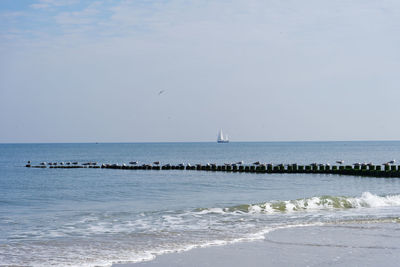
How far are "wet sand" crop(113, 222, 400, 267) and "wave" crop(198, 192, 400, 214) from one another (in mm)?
6517

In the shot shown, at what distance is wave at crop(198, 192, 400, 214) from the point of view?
78.3ft

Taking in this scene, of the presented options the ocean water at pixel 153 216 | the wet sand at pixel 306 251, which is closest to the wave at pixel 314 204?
the ocean water at pixel 153 216

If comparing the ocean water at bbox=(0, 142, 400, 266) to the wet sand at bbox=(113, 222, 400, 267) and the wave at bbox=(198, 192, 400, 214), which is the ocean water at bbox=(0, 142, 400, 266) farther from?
the wet sand at bbox=(113, 222, 400, 267)

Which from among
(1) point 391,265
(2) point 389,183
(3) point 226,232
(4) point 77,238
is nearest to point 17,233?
(4) point 77,238

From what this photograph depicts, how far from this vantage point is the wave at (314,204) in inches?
940

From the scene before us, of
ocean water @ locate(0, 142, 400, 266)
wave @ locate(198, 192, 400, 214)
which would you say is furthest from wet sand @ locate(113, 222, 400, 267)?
wave @ locate(198, 192, 400, 214)

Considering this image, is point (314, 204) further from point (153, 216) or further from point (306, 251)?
point (306, 251)

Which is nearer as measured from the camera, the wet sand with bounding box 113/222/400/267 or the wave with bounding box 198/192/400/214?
the wet sand with bounding box 113/222/400/267

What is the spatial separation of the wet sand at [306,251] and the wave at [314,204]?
6.52m

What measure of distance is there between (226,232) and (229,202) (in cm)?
913

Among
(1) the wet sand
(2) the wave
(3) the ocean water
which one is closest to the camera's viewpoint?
(1) the wet sand

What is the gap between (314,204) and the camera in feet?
83.4

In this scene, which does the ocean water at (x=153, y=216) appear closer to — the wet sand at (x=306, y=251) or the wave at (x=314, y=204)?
the wave at (x=314, y=204)

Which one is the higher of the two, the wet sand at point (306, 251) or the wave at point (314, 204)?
the wave at point (314, 204)
